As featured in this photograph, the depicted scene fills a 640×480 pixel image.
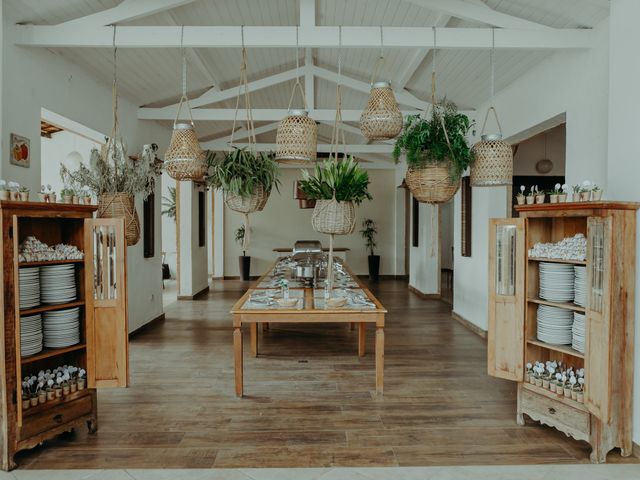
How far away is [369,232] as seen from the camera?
12.2 meters

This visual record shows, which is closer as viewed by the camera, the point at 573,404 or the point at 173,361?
the point at 573,404

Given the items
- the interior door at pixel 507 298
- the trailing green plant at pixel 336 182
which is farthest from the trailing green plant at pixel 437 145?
the interior door at pixel 507 298

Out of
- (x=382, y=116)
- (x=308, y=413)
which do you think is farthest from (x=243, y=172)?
(x=308, y=413)

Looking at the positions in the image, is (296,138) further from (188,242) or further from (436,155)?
(188,242)

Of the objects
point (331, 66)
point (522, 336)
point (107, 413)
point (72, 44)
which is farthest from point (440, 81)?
point (107, 413)

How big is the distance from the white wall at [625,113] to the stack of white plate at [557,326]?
0.46 meters

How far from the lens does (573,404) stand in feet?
9.95

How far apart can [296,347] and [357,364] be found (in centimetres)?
96

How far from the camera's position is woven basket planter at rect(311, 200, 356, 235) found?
3.23m

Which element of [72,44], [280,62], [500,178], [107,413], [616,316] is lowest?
[107,413]

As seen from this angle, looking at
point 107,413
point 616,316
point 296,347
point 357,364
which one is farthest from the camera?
point 296,347

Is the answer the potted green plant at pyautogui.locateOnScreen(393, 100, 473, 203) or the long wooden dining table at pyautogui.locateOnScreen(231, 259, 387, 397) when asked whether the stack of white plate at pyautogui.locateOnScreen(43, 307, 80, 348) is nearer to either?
the long wooden dining table at pyautogui.locateOnScreen(231, 259, 387, 397)

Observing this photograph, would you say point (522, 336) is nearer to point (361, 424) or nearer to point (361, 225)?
point (361, 424)

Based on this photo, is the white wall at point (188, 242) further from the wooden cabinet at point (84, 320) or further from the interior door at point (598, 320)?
the interior door at point (598, 320)
